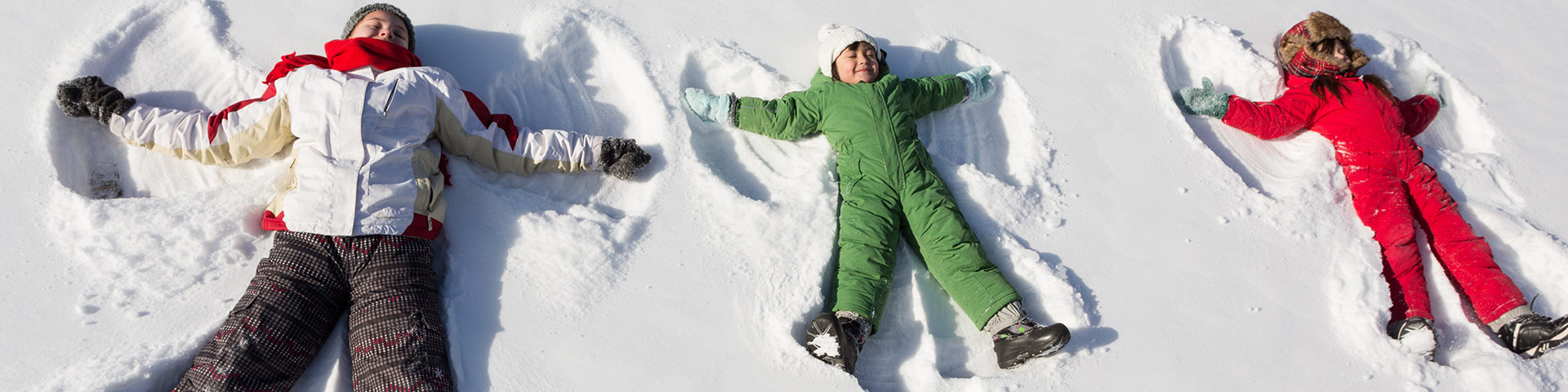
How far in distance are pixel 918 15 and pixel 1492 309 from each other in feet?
7.64

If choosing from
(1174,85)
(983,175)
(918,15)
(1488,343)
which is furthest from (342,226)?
(1488,343)

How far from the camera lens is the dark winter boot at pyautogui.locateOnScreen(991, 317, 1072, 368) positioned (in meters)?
2.55

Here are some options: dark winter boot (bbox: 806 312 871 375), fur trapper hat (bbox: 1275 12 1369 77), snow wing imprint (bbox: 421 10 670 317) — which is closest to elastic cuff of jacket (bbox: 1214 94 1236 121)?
fur trapper hat (bbox: 1275 12 1369 77)

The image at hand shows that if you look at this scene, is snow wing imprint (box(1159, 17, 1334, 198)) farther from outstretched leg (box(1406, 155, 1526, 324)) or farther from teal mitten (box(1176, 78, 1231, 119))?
outstretched leg (box(1406, 155, 1526, 324))

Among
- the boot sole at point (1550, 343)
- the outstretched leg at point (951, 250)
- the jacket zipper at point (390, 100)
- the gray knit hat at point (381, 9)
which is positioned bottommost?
the boot sole at point (1550, 343)

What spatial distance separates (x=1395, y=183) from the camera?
3287mm

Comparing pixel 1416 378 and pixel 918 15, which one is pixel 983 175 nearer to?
pixel 918 15

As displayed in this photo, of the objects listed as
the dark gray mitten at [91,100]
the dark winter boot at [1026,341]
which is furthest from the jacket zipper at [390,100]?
the dark winter boot at [1026,341]

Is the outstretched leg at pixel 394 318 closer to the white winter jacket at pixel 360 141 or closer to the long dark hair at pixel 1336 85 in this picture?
the white winter jacket at pixel 360 141

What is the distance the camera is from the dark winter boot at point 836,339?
8.32ft

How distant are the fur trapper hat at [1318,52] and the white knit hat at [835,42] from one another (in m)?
1.85

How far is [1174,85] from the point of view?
3.66 m

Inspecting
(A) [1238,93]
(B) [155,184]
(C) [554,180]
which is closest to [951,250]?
(C) [554,180]

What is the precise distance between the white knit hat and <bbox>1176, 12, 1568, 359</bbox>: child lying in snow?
1.36 metres
